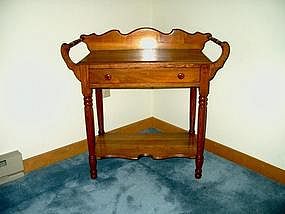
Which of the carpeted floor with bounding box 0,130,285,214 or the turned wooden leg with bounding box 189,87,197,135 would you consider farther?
the turned wooden leg with bounding box 189,87,197,135

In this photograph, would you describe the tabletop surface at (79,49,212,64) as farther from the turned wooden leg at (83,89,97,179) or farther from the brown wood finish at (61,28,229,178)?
the turned wooden leg at (83,89,97,179)

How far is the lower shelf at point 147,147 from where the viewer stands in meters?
2.03

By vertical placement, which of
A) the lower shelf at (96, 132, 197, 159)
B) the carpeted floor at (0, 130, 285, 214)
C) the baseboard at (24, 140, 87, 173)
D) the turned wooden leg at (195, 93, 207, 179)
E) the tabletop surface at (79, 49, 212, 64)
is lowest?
the carpeted floor at (0, 130, 285, 214)

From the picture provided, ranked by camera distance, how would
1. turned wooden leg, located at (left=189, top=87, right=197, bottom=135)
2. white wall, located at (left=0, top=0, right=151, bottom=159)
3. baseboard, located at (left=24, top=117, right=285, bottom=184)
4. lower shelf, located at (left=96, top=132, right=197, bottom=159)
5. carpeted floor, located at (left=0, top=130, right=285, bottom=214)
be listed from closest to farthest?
carpeted floor, located at (left=0, top=130, right=285, bottom=214), white wall, located at (left=0, top=0, right=151, bottom=159), baseboard, located at (left=24, top=117, right=285, bottom=184), lower shelf, located at (left=96, top=132, right=197, bottom=159), turned wooden leg, located at (left=189, top=87, right=197, bottom=135)

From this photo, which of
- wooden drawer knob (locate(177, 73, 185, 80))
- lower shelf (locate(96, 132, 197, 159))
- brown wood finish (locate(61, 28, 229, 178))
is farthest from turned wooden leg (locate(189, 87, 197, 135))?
wooden drawer knob (locate(177, 73, 185, 80))

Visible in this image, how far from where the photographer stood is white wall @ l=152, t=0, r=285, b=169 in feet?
5.67

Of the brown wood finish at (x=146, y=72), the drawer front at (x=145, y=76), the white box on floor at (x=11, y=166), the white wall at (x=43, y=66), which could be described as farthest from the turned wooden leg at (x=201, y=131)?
the white box on floor at (x=11, y=166)

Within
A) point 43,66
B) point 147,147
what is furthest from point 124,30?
point 147,147

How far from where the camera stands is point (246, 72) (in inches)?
74.8

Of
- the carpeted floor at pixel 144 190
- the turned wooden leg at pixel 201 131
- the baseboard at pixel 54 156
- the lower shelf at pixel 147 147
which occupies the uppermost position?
the turned wooden leg at pixel 201 131

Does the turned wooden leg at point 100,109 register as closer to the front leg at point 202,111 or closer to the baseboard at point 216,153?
the baseboard at point 216,153

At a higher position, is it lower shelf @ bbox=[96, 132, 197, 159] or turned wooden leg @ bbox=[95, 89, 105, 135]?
turned wooden leg @ bbox=[95, 89, 105, 135]

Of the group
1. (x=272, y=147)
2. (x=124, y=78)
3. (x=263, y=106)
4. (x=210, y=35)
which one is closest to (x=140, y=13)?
(x=210, y=35)

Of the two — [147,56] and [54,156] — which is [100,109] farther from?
[147,56]
